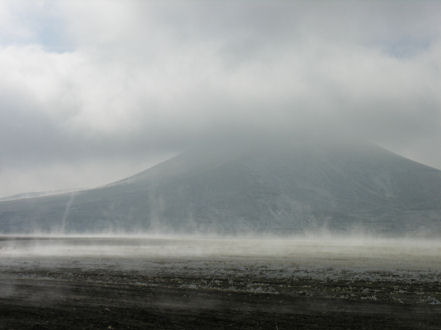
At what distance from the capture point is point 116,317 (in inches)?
896

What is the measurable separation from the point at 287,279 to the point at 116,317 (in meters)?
19.5

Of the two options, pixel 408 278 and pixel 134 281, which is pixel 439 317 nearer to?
pixel 408 278

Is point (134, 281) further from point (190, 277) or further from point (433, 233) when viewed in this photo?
point (433, 233)

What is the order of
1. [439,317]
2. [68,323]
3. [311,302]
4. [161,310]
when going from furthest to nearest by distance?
[311,302], [161,310], [439,317], [68,323]

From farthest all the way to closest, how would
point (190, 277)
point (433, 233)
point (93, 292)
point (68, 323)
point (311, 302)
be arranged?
point (433, 233) → point (190, 277) → point (93, 292) → point (311, 302) → point (68, 323)

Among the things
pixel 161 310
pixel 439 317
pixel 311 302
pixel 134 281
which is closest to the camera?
pixel 439 317

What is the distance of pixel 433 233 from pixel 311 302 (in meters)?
187

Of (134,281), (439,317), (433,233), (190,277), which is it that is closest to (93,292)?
(134,281)

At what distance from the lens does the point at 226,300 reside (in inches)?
1089

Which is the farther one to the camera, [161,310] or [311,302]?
[311,302]

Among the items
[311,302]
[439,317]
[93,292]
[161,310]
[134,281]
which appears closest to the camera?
[439,317]

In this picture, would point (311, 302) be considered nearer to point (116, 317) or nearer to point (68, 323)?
point (116, 317)

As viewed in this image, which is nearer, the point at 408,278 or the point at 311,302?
the point at 311,302

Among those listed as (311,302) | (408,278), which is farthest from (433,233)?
(311,302)
